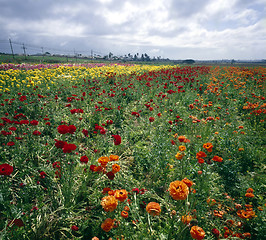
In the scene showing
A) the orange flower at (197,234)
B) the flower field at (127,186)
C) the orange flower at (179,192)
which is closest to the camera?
the orange flower at (197,234)

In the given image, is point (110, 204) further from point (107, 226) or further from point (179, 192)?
point (179, 192)

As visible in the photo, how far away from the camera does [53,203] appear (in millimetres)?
2076


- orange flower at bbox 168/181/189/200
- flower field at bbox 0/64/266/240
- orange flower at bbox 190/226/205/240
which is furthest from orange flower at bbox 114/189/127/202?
orange flower at bbox 190/226/205/240

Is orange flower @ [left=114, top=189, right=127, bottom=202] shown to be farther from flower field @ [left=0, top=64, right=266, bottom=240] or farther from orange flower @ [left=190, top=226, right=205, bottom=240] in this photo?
orange flower @ [left=190, top=226, right=205, bottom=240]

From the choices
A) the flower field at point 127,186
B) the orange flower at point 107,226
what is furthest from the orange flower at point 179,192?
the orange flower at point 107,226

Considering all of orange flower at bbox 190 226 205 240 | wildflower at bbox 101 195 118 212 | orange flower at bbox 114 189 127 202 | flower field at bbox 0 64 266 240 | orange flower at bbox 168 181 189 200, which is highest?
orange flower at bbox 168 181 189 200

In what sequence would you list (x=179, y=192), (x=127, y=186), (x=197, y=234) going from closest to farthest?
(x=197, y=234)
(x=179, y=192)
(x=127, y=186)

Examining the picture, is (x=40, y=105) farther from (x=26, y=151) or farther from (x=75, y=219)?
(x=75, y=219)

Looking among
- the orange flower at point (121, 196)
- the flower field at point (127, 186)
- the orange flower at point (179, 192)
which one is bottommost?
the flower field at point (127, 186)

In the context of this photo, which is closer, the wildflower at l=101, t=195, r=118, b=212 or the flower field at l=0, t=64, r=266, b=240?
the wildflower at l=101, t=195, r=118, b=212

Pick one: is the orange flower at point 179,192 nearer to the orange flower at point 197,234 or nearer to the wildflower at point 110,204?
the orange flower at point 197,234

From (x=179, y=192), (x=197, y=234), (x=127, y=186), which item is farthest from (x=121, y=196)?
(x=127, y=186)

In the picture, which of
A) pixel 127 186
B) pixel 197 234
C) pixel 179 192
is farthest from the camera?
pixel 127 186

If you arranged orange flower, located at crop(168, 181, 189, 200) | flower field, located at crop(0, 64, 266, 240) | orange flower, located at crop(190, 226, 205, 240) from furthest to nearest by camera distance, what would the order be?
flower field, located at crop(0, 64, 266, 240) → orange flower, located at crop(168, 181, 189, 200) → orange flower, located at crop(190, 226, 205, 240)
